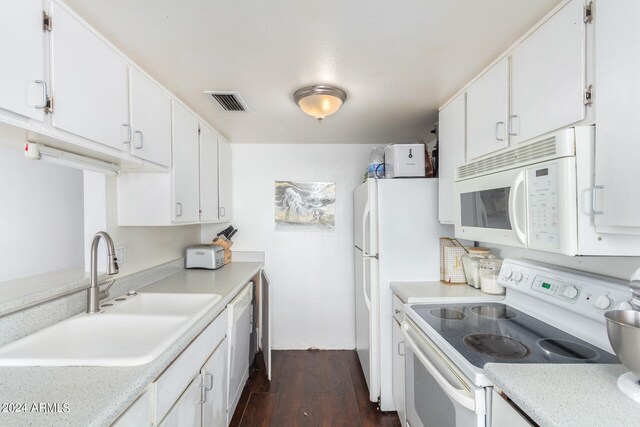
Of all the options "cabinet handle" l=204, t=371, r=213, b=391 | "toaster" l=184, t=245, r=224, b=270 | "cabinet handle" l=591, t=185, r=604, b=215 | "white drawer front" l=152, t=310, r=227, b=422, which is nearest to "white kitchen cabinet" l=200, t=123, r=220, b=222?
"toaster" l=184, t=245, r=224, b=270

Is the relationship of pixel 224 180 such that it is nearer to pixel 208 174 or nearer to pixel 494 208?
pixel 208 174

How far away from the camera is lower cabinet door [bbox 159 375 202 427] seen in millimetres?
1077

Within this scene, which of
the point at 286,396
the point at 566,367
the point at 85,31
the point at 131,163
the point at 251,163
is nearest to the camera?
the point at 566,367

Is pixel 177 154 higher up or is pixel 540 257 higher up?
pixel 177 154

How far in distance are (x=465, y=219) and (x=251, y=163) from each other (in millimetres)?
2174

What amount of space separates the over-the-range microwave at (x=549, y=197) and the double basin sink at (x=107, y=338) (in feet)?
4.54

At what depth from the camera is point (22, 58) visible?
0.89 metres

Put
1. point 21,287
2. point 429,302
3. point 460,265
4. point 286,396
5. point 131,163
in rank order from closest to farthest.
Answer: point 21,287 < point 131,163 < point 429,302 < point 460,265 < point 286,396

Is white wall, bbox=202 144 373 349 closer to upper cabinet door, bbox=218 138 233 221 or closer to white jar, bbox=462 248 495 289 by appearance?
upper cabinet door, bbox=218 138 233 221

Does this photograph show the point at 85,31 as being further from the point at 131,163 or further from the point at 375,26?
the point at 375,26

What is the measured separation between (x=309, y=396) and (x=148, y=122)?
2178 mm

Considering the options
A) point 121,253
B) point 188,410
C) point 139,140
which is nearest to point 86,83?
point 139,140

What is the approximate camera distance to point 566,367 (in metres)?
0.94

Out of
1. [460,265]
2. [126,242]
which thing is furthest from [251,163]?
[460,265]
